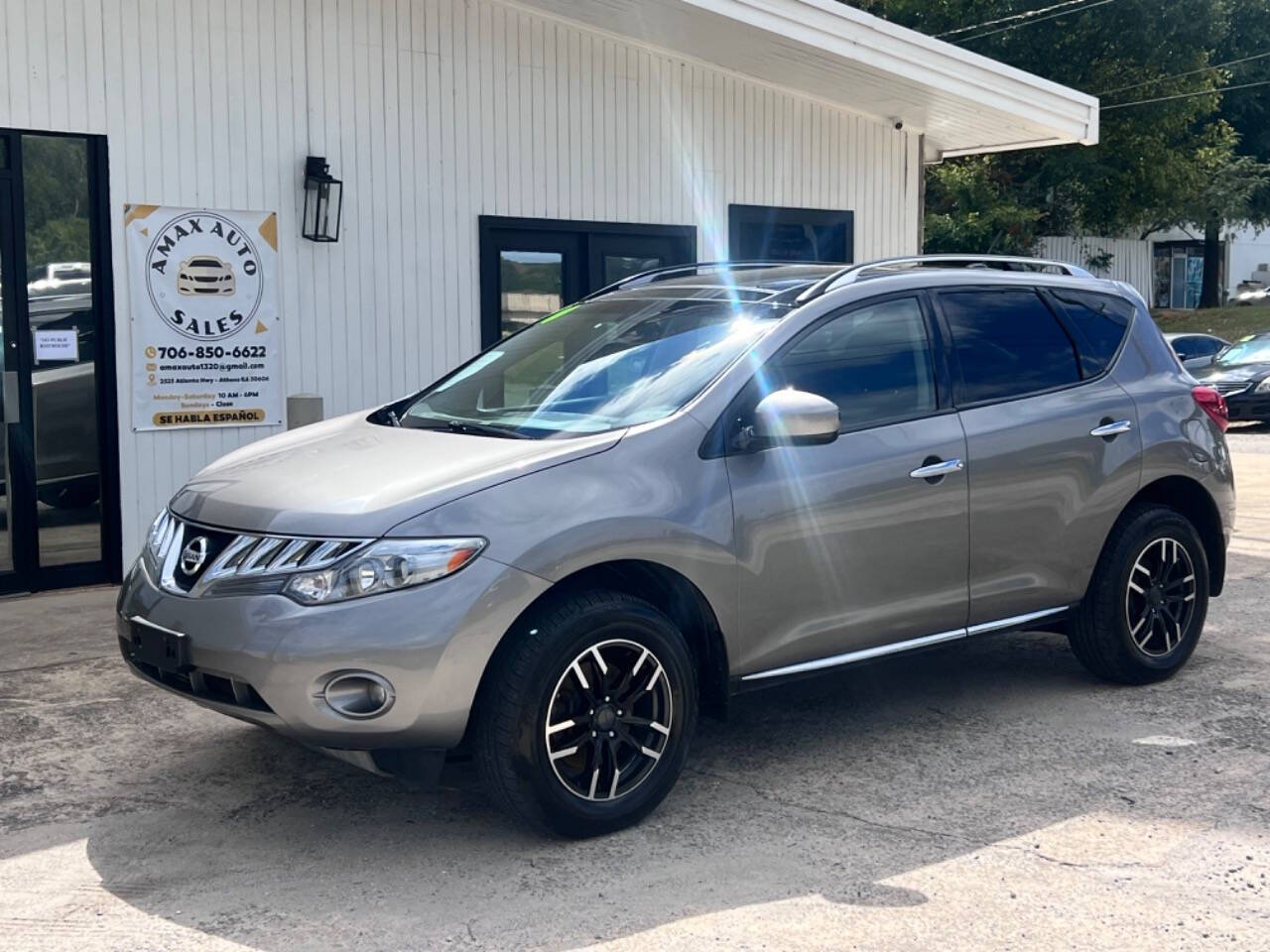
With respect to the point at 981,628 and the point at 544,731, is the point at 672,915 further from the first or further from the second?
the point at 981,628

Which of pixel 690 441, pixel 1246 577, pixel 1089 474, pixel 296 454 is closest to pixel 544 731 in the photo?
pixel 690 441

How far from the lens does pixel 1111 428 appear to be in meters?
5.91

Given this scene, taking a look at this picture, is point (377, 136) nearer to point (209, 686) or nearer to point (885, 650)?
point (885, 650)

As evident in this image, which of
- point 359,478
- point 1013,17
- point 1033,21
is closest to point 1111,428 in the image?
point 359,478

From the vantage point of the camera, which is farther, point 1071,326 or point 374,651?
point 1071,326

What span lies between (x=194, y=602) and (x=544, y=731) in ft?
3.72

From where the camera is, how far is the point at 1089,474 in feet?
19.0

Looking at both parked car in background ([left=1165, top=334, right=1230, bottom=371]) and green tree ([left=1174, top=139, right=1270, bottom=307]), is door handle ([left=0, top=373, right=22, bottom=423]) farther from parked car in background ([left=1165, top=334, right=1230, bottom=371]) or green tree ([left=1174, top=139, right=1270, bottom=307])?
green tree ([left=1174, top=139, right=1270, bottom=307])

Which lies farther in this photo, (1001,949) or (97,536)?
(97,536)

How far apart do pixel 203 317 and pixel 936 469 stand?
526 centimetres

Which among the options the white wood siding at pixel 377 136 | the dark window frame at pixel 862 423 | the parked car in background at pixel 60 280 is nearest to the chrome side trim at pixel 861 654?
the dark window frame at pixel 862 423

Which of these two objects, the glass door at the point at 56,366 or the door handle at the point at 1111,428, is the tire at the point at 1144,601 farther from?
the glass door at the point at 56,366

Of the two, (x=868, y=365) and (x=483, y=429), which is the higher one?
(x=868, y=365)

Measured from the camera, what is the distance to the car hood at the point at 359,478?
4.21 m
